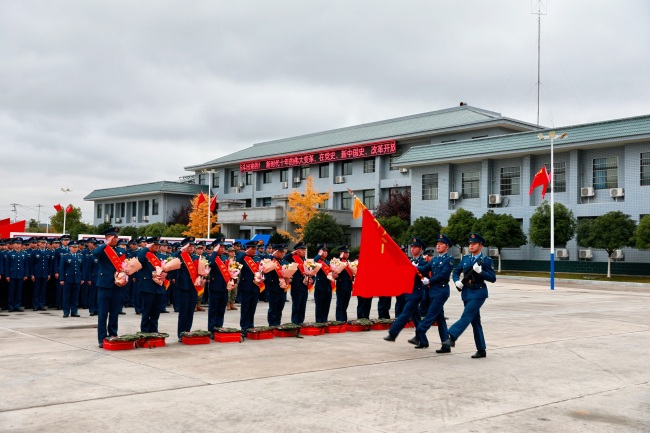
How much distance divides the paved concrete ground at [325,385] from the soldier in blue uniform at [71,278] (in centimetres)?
251

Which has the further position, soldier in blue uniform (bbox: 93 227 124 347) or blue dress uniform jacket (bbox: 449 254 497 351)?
soldier in blue uniform (bbox: 93 227 124 347)

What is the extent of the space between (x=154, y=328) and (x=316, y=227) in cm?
3697

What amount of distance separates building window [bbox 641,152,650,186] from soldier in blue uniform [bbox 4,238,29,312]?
33.1 metres

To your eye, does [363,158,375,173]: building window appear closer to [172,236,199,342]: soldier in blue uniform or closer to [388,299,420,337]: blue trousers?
[388,299,420,337]: blue trousers

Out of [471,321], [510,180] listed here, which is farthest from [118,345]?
[510,180]

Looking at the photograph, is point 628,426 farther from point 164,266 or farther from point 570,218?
point 570,218

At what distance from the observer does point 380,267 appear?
36.9 ft

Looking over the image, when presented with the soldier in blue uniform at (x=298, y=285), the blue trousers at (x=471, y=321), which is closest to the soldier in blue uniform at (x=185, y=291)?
the soldier in blue uniform at (x=298, y=285)

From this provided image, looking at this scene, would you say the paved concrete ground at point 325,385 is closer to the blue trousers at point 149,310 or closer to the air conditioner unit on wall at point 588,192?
the blue trousers at point 149,310

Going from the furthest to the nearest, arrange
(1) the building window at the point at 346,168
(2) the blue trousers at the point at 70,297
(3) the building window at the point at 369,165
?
(1) the building window at the point at 346,168 → (3) the building window at the point at 369,165 → (2) the blue trousers at the point at 70,297

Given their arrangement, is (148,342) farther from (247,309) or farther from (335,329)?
(335,329)

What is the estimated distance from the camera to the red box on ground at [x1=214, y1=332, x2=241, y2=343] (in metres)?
11.1

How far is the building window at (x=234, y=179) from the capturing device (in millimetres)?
68375

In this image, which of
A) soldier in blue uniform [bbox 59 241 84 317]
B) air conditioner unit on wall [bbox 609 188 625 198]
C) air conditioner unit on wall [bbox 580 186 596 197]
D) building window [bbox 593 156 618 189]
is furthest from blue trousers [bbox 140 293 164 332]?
building window [bbox 593 156 618 189]
